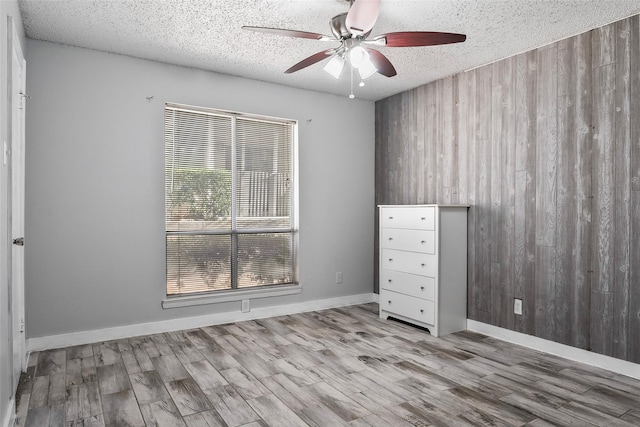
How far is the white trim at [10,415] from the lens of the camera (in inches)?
75.9

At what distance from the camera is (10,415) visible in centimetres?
202

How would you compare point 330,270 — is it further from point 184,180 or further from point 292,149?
point 184,180

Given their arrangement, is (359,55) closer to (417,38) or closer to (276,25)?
(417,38)

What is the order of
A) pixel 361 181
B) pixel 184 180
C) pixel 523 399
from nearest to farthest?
pixel 523 399 → pixel 184 180 → pixel 361 181

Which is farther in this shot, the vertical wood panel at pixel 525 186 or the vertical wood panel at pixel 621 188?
the vertical wood panel at pixel 525 186

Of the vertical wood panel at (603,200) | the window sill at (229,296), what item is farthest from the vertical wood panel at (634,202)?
the window sill at (229,296)

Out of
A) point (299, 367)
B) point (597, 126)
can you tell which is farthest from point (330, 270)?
point (597, 126)

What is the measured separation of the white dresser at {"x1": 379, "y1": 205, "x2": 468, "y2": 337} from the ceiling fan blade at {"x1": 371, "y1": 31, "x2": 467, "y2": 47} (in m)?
1.55

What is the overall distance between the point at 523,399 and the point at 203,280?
2.86 m

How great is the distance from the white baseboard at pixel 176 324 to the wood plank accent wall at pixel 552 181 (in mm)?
1578

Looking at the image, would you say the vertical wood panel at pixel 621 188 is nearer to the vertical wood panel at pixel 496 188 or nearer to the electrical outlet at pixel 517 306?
the electrical outlet at pixel 517 306

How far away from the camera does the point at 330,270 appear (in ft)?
15.2

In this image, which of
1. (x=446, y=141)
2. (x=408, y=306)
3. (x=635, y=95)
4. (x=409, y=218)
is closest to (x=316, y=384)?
(x=408, y=306)

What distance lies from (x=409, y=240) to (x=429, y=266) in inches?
13.2
